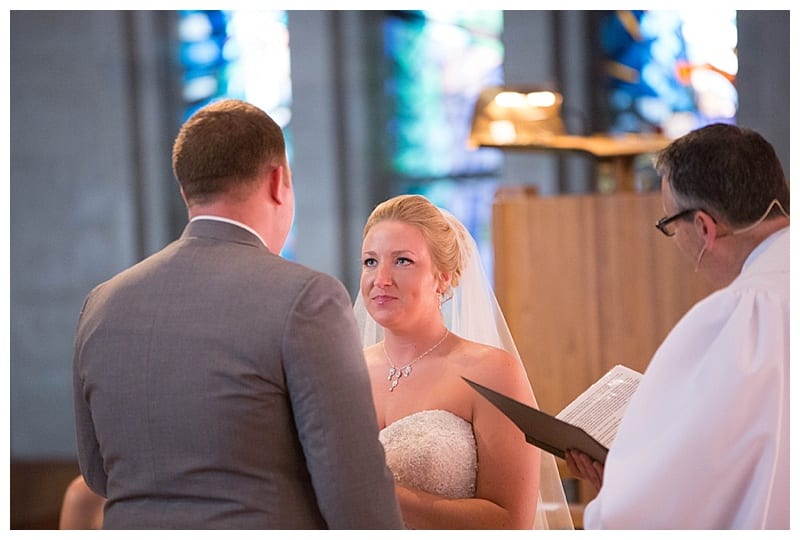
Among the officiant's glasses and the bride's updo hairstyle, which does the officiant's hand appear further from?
the bride's updo hairstyle

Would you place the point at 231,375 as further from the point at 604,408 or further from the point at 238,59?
the point at 238,59

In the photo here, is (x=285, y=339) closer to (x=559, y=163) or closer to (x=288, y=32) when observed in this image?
(x=559, y=163)

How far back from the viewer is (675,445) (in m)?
2.23

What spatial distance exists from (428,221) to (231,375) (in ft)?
3.96

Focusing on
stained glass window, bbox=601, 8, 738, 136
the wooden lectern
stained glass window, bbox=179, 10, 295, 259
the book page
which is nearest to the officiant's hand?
the book page

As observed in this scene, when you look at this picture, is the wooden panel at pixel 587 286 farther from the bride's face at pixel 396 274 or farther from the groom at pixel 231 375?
the groom at pixel 231 375

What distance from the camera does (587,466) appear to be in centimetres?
260

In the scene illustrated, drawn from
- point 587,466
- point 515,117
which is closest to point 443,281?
point 587,466

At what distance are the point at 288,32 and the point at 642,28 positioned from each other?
2824 mm

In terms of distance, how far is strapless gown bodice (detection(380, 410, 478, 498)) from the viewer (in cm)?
307

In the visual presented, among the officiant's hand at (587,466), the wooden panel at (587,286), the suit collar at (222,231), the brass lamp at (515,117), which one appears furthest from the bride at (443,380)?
the brass lamp at (515,117)

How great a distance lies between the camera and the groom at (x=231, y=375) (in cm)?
225

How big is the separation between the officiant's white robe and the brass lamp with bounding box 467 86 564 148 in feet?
11.7
